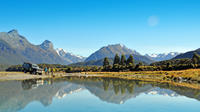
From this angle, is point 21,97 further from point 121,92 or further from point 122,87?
point 122,87

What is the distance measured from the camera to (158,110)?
1689 centimetres

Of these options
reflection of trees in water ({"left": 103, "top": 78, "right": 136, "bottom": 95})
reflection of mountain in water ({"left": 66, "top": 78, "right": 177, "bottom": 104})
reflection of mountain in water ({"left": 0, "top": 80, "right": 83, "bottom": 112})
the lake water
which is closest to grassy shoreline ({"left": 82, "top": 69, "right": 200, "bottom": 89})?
reflection of mountain in water ({"left": 66, "top": 78, "right": 177, "bottom": 104})

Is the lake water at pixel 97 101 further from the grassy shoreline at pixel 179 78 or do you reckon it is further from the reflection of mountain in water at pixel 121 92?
the grassy shoreline at pixel 179 78

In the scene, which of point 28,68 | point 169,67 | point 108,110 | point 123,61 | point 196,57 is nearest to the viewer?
point 108,110

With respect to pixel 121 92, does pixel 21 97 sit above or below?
above

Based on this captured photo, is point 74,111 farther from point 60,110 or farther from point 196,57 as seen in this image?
point 196,57

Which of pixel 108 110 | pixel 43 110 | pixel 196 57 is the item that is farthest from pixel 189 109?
pixel 196 57

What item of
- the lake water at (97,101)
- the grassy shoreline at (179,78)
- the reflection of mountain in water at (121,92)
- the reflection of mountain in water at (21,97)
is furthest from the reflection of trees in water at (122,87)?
the grassy shoreline at (179,78)

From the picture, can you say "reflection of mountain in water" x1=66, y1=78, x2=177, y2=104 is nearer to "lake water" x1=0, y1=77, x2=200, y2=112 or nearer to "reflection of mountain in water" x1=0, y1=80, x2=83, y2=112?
"lake water" x1=0, y1=77, x2=200, y2=112

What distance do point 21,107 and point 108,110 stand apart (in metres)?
8.81

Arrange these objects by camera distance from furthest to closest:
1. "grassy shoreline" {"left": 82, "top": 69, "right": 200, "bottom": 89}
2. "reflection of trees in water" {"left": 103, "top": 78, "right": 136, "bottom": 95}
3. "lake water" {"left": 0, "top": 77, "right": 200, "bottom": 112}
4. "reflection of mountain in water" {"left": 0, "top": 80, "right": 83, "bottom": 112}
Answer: "grassy shoreline" {"left": 82, "top": 69, "right": 200, "bottom": 89}
"reflection of trees in water" {"left": 103, "top": 78, "right": 136, "bottom": 95}
"reflection of mountain in water" {"left": 0, "top": 80, "right": 83, "bottom": 112}
"lake water" {"left": 0, "top": 77, "right": 200, "bottom": 112}

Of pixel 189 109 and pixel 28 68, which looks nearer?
pixel 189 109

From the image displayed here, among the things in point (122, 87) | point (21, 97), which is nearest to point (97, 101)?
point (21, 97)

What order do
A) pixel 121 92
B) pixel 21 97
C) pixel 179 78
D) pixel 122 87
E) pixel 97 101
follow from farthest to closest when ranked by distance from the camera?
pixel 179 78 < pixel 122 87 < pixel 121 92 < pixel 21 97 < pixel 97 101
